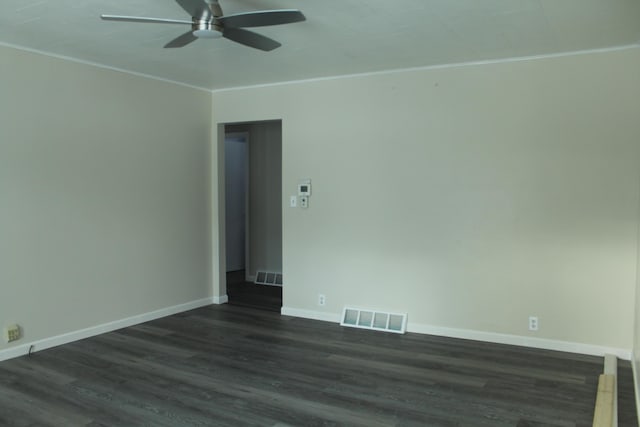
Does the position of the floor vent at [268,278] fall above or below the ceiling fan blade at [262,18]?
below

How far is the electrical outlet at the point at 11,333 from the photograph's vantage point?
393 cm

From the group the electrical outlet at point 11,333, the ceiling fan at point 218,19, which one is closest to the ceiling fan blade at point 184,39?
the ceiling fan at point 218,19

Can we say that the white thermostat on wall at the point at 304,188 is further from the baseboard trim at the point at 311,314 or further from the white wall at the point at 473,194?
the baseboard trim at the point at 311,314

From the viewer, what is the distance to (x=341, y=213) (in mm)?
5062

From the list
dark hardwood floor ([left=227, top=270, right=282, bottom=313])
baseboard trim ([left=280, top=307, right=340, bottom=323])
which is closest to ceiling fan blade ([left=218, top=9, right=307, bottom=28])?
baseboard trim ([left=280, top=307, right=340, bottom=323])

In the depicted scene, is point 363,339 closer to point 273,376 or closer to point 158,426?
point 273,376

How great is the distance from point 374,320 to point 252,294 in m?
2.07

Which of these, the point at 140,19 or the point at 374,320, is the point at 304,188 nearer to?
the point at 374,320

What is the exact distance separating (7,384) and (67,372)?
1.25 feet

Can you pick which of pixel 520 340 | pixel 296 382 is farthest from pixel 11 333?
pixel 520 340

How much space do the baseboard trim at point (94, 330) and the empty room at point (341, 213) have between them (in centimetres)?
2

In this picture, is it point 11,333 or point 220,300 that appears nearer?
point 11,333

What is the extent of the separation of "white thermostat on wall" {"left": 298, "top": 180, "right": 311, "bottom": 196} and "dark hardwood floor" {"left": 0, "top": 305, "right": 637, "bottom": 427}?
4.72 feet

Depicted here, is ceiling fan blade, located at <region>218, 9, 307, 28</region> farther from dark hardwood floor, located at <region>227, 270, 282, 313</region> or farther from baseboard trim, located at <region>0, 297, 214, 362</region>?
dark hardwood floor, located at <region>227, 270, 282, 313</region>
